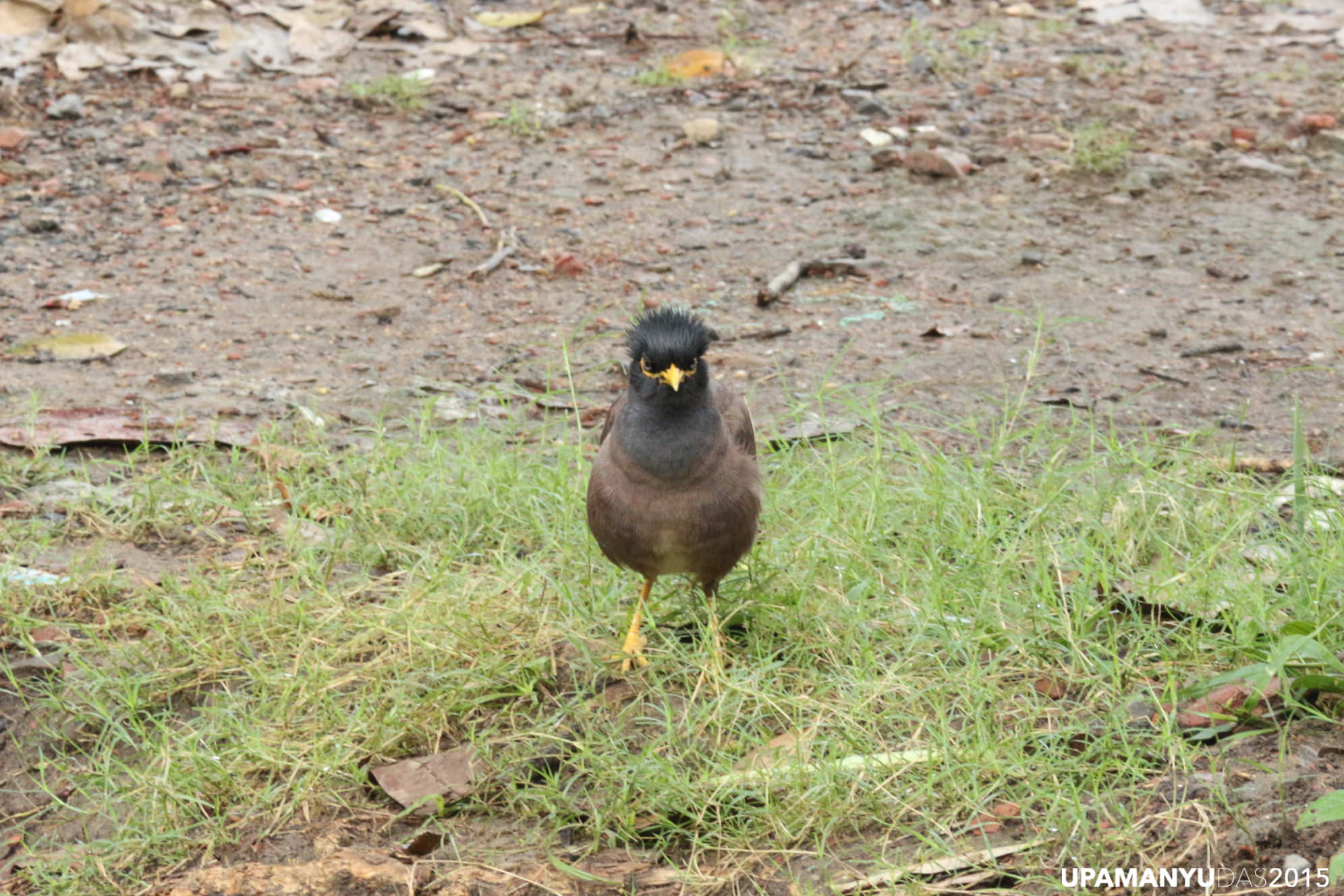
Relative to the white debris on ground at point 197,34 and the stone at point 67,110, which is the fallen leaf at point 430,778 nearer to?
the stone at point 67,110

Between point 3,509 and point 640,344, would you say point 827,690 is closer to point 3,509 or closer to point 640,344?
point 640,344

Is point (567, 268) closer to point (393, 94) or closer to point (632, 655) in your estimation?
point (393, 94)

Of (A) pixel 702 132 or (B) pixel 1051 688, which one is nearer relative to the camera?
(B) pixel 1051 688

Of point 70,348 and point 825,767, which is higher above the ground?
point 825,767

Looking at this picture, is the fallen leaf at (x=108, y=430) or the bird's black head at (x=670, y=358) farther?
the fallen leaf at (x=108, y=430)

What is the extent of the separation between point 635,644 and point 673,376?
795 millimetres

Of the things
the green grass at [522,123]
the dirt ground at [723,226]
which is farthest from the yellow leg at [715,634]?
the green grass at [522,123]

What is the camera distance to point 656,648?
3660mm

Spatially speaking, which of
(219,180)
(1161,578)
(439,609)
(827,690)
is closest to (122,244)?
(219,180)

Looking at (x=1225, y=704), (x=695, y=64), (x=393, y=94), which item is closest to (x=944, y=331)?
(x=1225, y=704)

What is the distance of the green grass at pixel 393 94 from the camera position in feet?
26.5

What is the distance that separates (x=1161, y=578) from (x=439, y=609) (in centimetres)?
206

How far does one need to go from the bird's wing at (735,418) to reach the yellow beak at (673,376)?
1.13 ft

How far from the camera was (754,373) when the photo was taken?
5.43 metres
